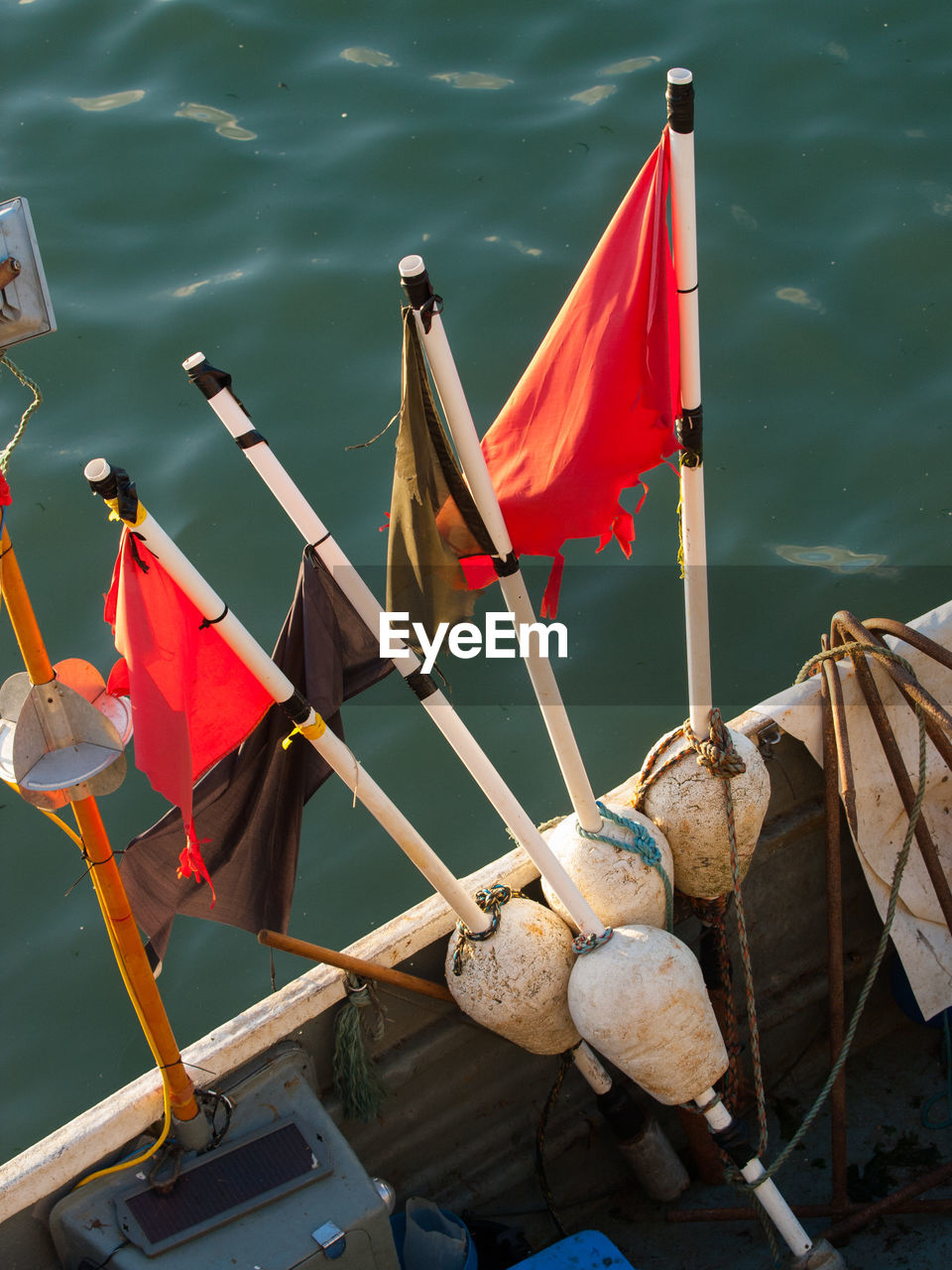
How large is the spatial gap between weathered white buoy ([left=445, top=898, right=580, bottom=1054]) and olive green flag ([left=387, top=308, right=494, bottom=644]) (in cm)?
97

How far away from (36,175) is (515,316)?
2.81 meters

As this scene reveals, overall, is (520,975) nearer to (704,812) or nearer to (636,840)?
(636,840)

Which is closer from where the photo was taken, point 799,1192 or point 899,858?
point 899,858

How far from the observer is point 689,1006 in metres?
3.65

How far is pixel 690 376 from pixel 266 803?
Answer: 1.57 meters

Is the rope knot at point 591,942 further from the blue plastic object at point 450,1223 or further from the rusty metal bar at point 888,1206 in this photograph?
the rusty metal bar at point 888,1206

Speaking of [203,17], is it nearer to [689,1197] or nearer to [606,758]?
[606,758]

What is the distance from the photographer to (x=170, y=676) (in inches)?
123

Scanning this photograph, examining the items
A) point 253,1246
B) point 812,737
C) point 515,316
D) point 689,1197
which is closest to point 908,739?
point 812,737

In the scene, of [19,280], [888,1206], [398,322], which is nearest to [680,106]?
[19,280]

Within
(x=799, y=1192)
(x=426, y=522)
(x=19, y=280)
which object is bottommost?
(x=799, y=1192)

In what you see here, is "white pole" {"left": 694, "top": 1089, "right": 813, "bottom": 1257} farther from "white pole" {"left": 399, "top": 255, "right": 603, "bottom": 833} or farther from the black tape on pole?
the black tape on pole

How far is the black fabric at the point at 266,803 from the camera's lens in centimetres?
340

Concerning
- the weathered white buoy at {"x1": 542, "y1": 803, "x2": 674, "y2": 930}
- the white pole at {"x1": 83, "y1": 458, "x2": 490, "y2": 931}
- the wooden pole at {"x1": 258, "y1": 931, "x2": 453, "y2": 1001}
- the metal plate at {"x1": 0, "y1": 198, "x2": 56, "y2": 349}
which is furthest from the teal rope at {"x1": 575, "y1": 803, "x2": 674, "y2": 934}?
the metal plate at {"x1": 0, "y1": 198, "x2": 56, "y2": 349}
